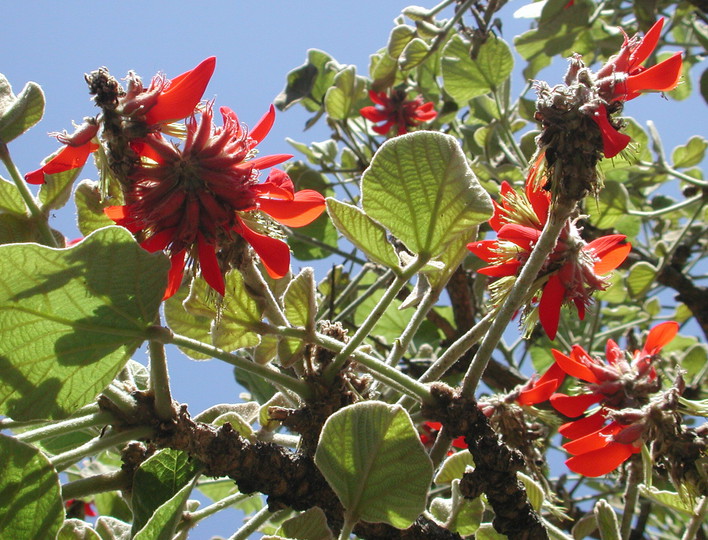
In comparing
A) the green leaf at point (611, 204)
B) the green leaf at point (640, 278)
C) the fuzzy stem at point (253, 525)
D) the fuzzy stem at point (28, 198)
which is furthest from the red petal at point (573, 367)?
the green leaf at point (640, 278)

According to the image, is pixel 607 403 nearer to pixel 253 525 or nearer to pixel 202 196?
pixel 253 525

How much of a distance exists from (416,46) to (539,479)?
1210mm

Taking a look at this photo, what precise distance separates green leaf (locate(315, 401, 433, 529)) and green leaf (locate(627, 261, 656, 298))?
1.60 meters

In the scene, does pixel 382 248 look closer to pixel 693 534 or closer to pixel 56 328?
pixel 56 328

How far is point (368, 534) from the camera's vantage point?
0.95 meters

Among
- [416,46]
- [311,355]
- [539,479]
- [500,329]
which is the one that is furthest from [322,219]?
[500,329]

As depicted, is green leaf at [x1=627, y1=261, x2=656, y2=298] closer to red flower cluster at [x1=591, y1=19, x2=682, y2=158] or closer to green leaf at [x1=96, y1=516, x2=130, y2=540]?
red flower cluster at [x1=591, y1=19, x2=682, y2=158]

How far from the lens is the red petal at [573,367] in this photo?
3.24 feet

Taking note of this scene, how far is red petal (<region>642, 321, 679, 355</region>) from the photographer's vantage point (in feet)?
3.66

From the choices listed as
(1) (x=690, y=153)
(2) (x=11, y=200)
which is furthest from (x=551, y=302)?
(1) (x=690, y=153)

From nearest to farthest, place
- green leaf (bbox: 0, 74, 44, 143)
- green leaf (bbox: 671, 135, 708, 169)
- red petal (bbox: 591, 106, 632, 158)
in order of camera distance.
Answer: red petal (bbox: 591, 106, 632, 158) < green leaf (bbox: 0, 74, 44, 143) < green leaf (bbox: 671, 135, 708, 169)

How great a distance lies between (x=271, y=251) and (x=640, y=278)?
5.38ft

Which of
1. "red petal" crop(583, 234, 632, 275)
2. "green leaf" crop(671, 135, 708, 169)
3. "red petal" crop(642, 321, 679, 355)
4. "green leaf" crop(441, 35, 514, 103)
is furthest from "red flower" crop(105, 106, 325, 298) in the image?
"green leaf" crop(671, 135, 708, 169)

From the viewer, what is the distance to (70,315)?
774 mm
